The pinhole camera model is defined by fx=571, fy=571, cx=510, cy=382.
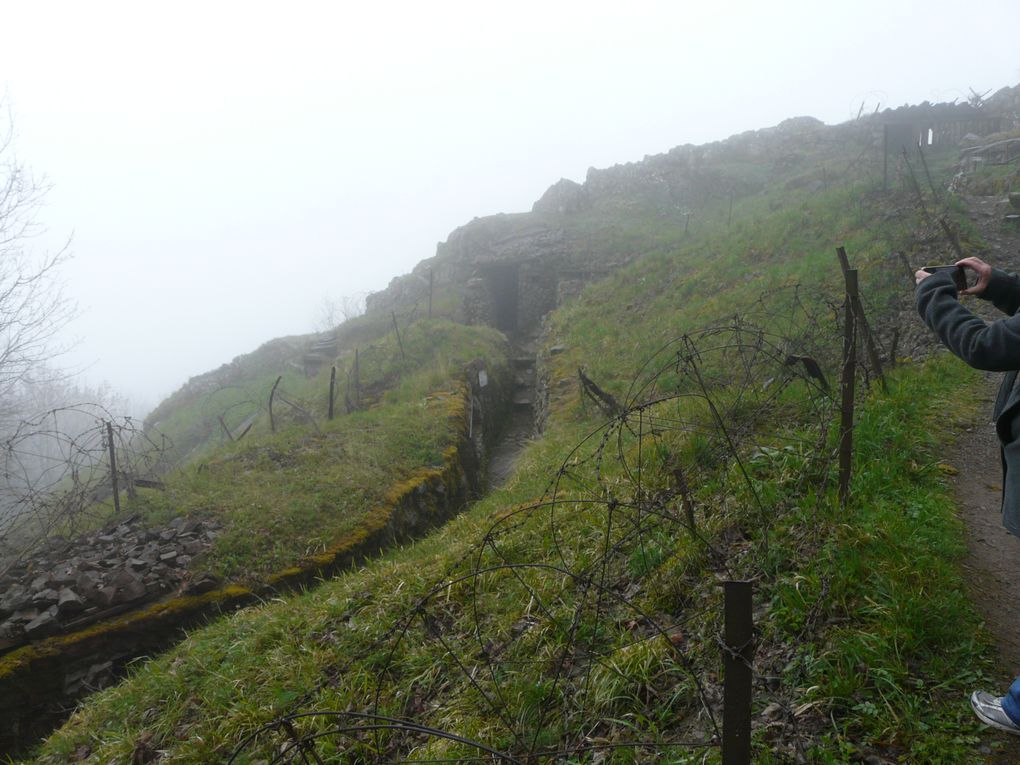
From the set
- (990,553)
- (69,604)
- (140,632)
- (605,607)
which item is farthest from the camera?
(140,632)

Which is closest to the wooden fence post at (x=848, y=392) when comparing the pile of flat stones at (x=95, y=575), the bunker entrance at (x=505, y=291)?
the pile of flat stones at (x=95, y=575)

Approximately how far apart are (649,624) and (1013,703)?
1.91 metres

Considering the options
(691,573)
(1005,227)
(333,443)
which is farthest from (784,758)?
(1005,227)

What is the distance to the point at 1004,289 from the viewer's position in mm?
2738

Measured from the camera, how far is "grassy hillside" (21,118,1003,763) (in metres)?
2.85

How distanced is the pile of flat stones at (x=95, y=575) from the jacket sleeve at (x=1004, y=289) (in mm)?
7655

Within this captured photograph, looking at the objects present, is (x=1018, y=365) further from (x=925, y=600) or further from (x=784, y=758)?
(x=784, y=758)

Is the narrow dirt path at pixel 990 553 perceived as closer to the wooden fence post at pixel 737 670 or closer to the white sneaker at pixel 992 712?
the white sneaker at pixel 992 712

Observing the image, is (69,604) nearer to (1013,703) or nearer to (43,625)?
(43,625)

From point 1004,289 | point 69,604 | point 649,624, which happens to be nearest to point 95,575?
point 69,604

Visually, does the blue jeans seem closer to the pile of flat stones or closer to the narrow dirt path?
the narrow dirt path

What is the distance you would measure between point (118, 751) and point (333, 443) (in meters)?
6.37

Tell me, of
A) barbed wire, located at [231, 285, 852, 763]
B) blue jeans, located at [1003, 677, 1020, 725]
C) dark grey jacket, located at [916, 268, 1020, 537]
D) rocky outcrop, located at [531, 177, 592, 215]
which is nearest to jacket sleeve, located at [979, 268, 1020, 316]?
dark grey jacket, located at [916, 268, 1020, 537]

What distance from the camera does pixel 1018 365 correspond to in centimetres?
232
